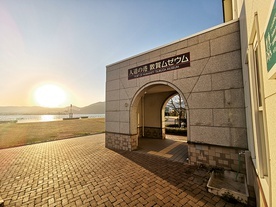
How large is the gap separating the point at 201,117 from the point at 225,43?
8.96ft

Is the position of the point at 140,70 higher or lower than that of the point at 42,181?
higher

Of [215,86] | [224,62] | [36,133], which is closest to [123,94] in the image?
[215,86]

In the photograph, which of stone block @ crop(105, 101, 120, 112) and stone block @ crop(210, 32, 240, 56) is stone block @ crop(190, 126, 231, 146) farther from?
stone block @ crop(105, 101, 120, 112)

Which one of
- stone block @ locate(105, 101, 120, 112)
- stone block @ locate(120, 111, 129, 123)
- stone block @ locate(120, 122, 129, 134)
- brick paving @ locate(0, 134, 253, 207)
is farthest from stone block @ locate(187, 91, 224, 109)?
stone block @ locate(105, 101, 120, 112)

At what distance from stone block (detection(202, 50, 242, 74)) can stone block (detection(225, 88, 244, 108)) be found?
0.79 metres

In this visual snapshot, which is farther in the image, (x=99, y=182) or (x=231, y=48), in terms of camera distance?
(x=231, y=48)

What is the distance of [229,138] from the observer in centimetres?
446

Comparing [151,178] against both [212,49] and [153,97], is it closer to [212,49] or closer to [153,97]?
[212,49]

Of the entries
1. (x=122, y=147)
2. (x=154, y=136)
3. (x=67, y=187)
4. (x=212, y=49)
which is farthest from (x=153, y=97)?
(x=67, y=187)

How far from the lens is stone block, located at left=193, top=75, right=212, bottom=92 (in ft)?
16.2

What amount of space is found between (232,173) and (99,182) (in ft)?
13.7

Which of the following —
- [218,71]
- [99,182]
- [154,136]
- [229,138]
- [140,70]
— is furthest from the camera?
[154,136]

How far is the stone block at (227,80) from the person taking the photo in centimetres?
436

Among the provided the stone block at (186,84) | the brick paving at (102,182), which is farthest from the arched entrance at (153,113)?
the brick paving at (102,182)
